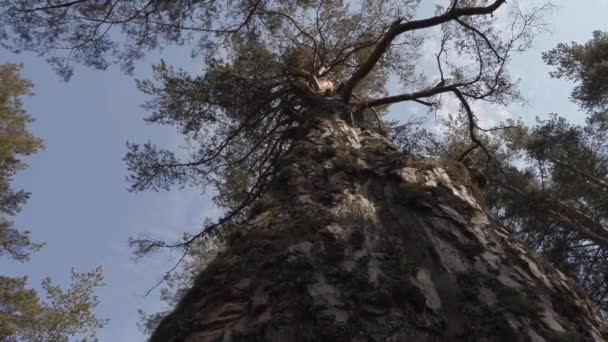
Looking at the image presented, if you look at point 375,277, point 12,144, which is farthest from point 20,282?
point 375,277

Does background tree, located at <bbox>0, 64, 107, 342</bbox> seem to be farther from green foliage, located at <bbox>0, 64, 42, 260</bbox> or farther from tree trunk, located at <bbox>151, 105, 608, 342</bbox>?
tree trunk, located at <bbox>151, 105, 608, 342</bbox>

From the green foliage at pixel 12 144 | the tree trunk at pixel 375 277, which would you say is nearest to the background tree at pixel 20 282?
the green foliage at pixel 12 144

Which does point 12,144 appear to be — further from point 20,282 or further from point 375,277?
point 375,277

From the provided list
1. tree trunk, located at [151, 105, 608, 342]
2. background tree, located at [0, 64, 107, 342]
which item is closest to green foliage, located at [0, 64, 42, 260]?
background tree, located at [0, 64, 107, 342]

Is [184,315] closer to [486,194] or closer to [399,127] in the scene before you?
[399,127]

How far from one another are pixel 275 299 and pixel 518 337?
110 cm

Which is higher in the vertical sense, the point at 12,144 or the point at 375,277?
the point at 12,144

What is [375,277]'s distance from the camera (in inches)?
94.5

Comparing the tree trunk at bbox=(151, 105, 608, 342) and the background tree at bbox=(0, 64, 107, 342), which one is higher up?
the background tree at bbox=(0, 64, 107, 342)

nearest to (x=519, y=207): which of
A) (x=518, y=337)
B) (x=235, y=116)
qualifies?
(x=235, y=116)

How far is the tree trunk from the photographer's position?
2.08 m

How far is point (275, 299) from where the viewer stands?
2176mm

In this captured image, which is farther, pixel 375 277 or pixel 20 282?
pixel 20 282

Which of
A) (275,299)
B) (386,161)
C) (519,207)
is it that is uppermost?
(519,207)
